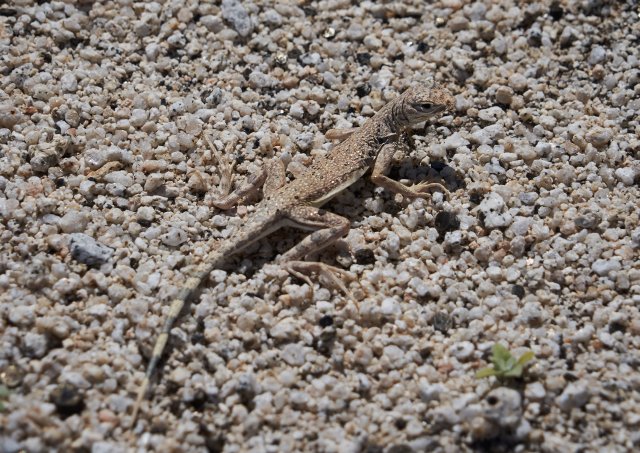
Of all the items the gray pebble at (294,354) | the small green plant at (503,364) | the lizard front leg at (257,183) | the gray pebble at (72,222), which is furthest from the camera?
the lizard front leg at (257,183)

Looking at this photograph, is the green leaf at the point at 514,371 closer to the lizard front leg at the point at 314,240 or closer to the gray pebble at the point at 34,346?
the lizard front leg at the point at 314,240

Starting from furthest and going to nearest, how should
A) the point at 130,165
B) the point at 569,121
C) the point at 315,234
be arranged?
1. the point at 569,121
2. the point at 130,165
3. the point at 315,234

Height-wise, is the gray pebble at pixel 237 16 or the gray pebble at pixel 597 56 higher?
the gray pebble at pixel 237 16

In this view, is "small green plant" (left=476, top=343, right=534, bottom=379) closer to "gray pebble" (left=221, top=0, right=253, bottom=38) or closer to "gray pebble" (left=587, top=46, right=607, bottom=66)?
"gray pebble" (left=587, top=46, right=607, bottom=66)

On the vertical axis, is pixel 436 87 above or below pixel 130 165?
above

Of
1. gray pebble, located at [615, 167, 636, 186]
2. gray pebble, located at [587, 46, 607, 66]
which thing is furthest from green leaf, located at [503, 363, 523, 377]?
gray pebble, located at [587, 46, 607, 66]

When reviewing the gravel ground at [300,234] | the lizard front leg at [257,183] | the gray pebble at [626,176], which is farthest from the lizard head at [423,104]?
the gray pebble at [626,176]

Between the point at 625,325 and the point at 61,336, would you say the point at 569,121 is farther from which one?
the point at 61,336

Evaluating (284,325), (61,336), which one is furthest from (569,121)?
(61,336)
